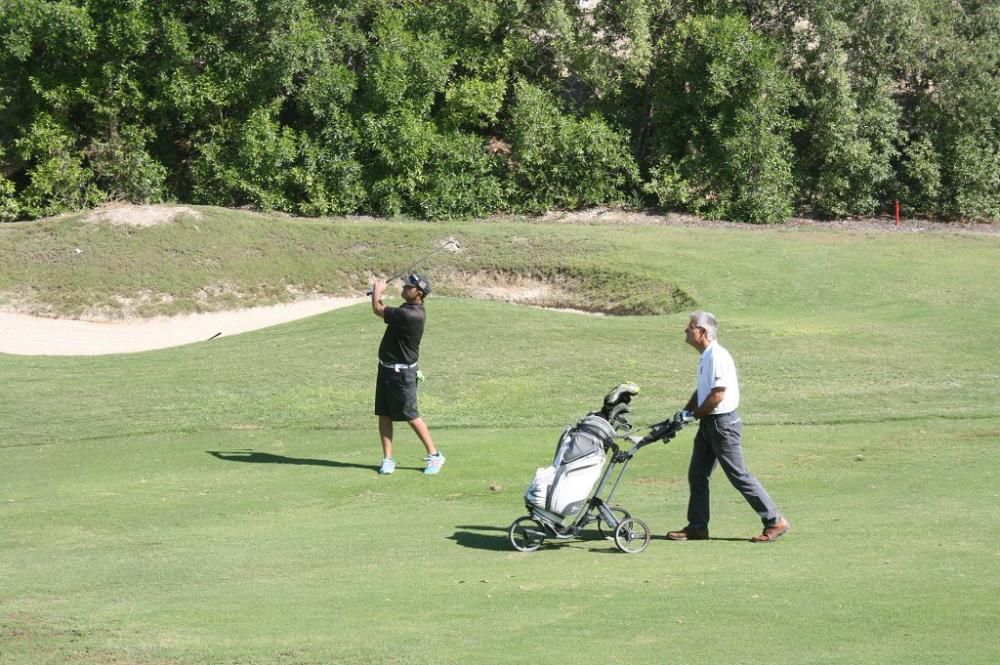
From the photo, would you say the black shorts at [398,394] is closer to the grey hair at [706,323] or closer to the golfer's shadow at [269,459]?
the golfer's shadow at [269,459]

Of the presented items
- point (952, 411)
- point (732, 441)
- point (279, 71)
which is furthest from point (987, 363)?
point (279, 71)

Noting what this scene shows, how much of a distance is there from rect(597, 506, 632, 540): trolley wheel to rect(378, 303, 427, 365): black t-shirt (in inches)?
137

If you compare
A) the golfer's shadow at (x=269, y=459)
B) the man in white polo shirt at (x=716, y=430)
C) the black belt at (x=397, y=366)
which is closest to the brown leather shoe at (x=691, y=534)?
the man in white polo shirt at (x=716, y=430)

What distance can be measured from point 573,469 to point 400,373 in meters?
4.39

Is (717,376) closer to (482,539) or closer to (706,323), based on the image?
(706,323)

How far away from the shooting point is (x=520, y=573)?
30.7 ft

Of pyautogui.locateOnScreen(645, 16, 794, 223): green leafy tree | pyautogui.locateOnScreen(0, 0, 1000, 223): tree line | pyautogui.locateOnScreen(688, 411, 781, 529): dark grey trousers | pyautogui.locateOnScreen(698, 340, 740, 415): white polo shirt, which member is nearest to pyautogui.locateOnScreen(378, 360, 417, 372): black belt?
pyautogui.locateOnScreen(688, 411, 781, 529): dark grey trousers

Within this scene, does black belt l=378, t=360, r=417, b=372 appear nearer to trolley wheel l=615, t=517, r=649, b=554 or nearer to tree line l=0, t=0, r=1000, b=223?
trolley wheel l=615, t=517, r=649, b=554

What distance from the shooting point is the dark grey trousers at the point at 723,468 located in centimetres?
1014

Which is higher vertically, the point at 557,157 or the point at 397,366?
the point at 557,157

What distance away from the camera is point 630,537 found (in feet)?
32.7

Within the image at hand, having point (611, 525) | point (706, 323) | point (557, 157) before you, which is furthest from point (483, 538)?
point (557, 157)

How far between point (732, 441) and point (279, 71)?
89.9ft

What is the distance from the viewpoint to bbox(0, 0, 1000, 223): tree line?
35.3m
